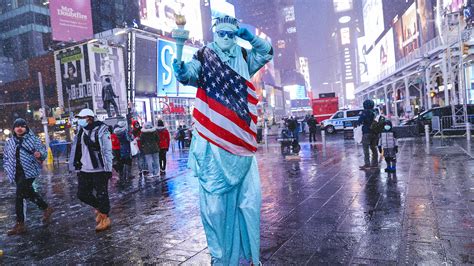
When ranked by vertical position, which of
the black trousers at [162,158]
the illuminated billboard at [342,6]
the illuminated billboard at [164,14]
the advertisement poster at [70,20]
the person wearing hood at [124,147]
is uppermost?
the illuminated billboard at [342,6]

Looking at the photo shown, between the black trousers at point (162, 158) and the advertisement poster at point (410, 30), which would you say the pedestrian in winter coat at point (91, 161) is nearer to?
the black trousers at point (162, 158)

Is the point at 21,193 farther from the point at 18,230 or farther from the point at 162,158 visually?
the point at 162,158

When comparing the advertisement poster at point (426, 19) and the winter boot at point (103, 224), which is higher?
the advertisement poster at point (426, 19)

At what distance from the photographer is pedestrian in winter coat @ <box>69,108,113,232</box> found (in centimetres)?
548

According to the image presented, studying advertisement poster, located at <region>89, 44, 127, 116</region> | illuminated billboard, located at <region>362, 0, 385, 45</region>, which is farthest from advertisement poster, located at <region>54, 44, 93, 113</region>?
illuminated billboard, located at <region>362, 0, 385, 45</region>

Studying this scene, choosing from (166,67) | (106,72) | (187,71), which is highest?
(166,67)

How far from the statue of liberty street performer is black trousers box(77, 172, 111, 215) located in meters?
3.00

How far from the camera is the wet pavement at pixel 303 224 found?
3732 mm

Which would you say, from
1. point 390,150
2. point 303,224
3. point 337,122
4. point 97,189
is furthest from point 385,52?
point 97,189

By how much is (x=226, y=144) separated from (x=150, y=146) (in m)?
8.01

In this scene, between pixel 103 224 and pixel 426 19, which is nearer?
pixel 103 224

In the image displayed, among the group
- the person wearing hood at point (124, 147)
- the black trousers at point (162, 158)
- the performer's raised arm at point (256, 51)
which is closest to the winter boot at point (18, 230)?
the performer's raised arm at point (256, 51)

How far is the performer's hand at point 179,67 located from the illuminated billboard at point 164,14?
36504 millimetres

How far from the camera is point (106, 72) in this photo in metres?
33.1
